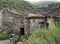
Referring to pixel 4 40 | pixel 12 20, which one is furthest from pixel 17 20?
pixel 4 40

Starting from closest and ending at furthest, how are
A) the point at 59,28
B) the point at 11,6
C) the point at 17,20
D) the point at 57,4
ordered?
the point at 59,28
the point at 57,4
the point at 17,20
the point at 11,6

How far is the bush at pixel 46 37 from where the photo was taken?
18.8ft

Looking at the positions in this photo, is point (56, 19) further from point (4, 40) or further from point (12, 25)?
point (12, 25)

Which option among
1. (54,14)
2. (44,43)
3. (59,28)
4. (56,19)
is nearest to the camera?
(44,43)

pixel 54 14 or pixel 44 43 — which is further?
pixel 54 14

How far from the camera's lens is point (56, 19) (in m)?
7.97

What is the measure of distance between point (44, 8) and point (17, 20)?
257 cm

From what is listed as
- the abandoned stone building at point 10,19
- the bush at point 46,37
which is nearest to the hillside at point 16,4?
the abandoned stone building at point 10,19

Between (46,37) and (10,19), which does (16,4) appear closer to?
(10,19)

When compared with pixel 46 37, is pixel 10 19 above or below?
above

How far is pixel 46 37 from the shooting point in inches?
231

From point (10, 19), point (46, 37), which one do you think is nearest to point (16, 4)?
point (10, 19)

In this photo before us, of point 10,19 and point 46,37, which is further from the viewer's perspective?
point 10,19

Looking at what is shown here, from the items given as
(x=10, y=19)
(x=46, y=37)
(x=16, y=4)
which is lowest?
(x=46, y=37)
